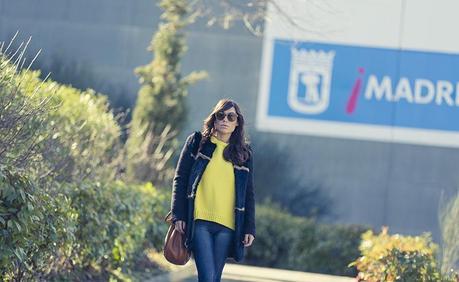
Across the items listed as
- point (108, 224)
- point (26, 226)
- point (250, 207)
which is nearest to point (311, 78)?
point (108, 224)

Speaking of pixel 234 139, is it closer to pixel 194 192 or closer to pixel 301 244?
pixel 194 192

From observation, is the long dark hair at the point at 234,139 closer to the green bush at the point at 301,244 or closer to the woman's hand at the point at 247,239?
the woman's hand at the point at 247,239

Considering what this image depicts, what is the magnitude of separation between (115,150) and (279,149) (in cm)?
1320

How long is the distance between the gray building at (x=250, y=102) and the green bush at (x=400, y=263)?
15.7 m

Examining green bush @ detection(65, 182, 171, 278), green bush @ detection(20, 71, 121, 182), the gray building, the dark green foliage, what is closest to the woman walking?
green bush @ detection(20, 71, 121, 182)

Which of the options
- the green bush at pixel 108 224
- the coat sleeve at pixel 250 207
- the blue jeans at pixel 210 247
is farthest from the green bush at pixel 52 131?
the coat sleeve at pixel 250 207

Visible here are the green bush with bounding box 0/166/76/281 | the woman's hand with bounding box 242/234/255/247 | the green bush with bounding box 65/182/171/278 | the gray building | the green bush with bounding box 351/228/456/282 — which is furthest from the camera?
the gray building

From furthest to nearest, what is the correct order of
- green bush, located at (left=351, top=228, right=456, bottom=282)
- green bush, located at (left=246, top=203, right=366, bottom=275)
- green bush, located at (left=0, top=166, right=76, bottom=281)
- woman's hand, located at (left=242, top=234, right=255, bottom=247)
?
green bush, located at (left=246, top=203, right=366, bottom=275) < green bush, located at (left=351, top=228, right=456, bottom=282) < woman's hand, located at (left=242, top=234, right=255, bottom=247) < green bush, located at (left=0, top=166, right=76, bottom=281)

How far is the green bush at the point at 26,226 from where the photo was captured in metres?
7.65

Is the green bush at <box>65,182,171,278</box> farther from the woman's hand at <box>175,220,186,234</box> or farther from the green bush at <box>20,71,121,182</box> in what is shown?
the woman's hand at <box>175,220,186,234</box>

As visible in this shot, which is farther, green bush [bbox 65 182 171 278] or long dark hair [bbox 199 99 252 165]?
green bush [bbox 65 182 171 278]

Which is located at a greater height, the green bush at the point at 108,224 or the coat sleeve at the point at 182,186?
the coat sleeve at the point at 182,186

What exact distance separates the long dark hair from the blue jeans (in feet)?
1.62

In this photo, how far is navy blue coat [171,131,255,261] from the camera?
26.4 feet
